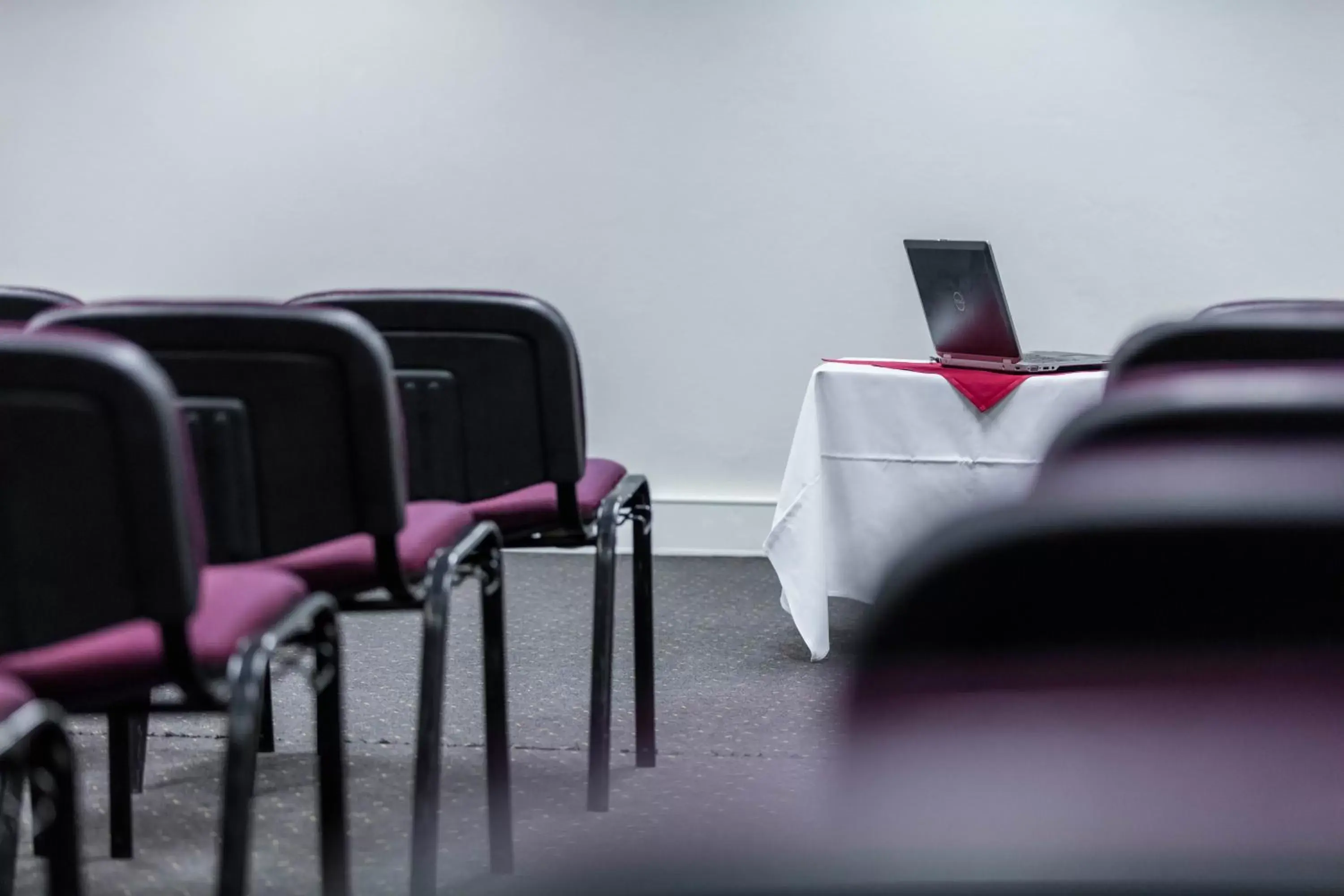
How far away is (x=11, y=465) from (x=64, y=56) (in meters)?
4.32

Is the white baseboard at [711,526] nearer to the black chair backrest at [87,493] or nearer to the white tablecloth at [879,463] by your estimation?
the white tablecloth at [879,463]

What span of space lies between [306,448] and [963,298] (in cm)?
189

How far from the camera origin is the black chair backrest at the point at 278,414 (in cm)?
168

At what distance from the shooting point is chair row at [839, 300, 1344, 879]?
395 mm

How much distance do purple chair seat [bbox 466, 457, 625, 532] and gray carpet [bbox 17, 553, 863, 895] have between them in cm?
49

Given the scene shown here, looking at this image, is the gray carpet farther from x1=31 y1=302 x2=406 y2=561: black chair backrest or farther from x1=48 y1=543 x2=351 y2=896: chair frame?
x1=31 y1=302 x2=406 y2=561: black chair backrest

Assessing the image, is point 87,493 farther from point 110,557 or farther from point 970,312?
point 970,312

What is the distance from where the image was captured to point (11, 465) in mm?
1314

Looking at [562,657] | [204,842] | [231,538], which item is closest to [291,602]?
[231,538]

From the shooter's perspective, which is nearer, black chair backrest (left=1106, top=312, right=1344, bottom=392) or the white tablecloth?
black chair backrest (left=1106, top=312, right=1344, bottom=392)

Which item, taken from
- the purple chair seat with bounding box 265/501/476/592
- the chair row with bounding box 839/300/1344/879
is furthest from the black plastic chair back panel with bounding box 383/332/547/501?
the chair row with bounding box 839/300/1344/879

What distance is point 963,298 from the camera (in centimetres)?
327

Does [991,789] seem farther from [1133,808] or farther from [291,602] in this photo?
[291,602]
